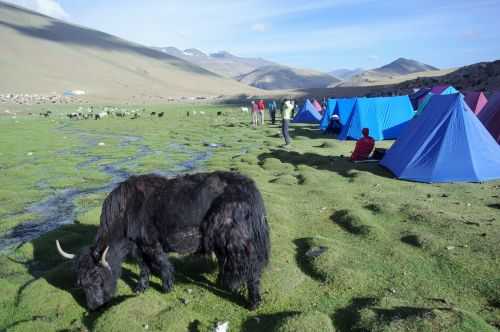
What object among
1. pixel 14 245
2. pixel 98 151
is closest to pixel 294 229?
pixel 14 245

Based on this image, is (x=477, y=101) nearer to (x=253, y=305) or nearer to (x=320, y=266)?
(x=320, y=266)

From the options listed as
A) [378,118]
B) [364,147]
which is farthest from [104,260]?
[378,118]

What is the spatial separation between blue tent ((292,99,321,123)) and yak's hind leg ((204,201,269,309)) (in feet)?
101

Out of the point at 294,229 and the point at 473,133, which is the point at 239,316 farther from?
the point at 473,133

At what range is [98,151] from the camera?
73.4 ft

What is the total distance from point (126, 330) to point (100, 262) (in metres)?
1.13

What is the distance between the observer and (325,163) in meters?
16.2

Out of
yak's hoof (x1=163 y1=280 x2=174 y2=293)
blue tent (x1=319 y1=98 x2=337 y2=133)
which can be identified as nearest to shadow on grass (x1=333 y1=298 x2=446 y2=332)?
yak's hoof (x1=163 y1=280 x2=174 y2=293)

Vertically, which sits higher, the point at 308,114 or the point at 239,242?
the point at 308,114

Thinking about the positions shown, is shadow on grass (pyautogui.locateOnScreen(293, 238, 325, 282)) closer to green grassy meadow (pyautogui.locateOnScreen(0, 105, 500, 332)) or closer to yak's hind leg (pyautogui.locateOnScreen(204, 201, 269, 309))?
green grassy meadow (pyautogui.locateOnScreen(0, 105, 500, 332))

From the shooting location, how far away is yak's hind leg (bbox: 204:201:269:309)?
5.59m

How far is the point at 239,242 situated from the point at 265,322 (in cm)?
122

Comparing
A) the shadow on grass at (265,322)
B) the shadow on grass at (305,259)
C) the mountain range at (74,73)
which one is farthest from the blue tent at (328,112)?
the mountain range at (74,73)

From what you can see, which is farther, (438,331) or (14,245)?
(14,245)
